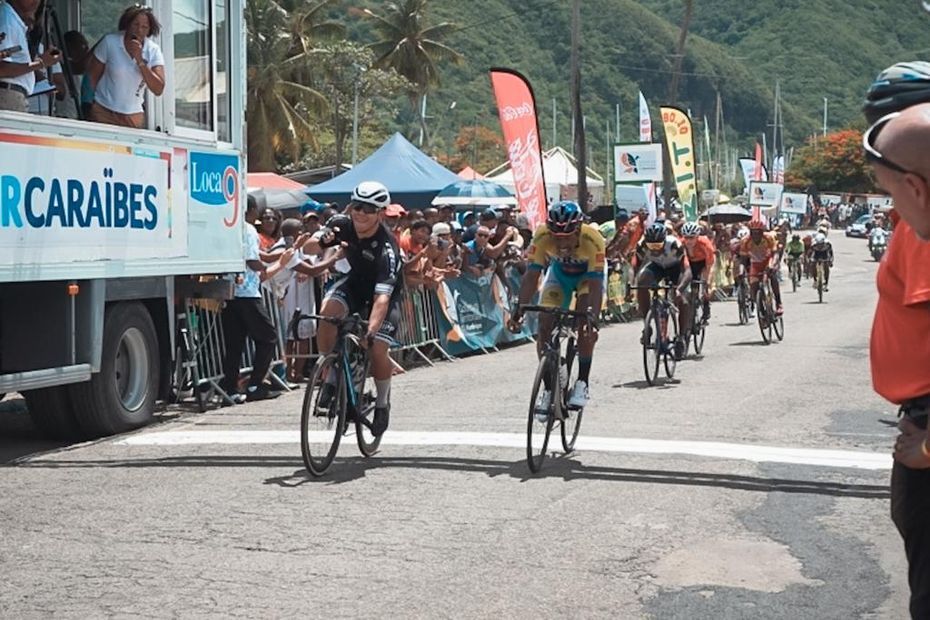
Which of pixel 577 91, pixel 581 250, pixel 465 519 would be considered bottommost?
pixel 465 519

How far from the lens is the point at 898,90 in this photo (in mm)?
3438

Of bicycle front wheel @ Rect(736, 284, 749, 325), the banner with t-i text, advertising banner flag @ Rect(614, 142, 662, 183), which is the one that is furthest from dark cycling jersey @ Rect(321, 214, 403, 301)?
advertising banner flag @ Rect(614, 142, 662, 183)

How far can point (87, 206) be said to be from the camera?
10328 mm

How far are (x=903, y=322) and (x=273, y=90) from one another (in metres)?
51.9

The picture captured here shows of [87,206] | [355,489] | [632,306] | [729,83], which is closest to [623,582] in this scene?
[355,489]

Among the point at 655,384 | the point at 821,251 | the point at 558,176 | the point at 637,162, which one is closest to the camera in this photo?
the point at 655,384

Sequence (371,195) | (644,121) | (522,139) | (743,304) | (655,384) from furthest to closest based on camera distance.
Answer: (644,121) < (743,304) < (522,139) < (655,384) < (371,195)

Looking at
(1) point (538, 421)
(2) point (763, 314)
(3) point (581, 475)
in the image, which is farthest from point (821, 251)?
(3) point (581, 475)

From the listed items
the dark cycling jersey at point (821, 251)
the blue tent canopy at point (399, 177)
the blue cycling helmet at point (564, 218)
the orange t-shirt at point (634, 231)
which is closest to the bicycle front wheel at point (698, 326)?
the orange t-shirt at point (634, 231)

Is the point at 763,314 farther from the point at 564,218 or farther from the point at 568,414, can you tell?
the point at 568,414

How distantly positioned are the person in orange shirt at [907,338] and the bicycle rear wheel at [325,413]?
18.7ft

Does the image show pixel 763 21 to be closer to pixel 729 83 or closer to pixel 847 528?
pixel 729 83

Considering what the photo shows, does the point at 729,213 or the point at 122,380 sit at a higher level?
the point at 729,213

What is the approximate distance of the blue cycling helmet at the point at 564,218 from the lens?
34.6 feet
